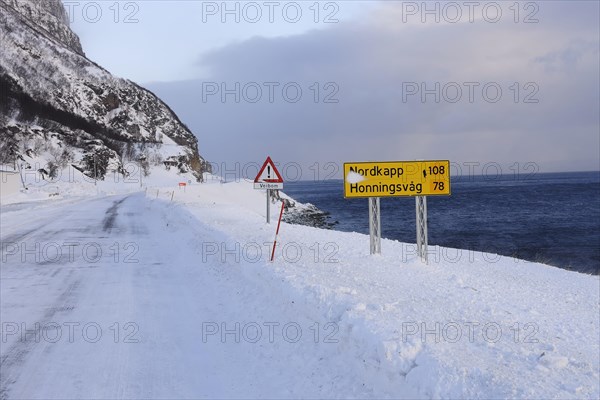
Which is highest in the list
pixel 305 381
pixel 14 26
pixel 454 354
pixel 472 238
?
pixel 14 26

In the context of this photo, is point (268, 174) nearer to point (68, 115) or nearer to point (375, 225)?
point (375, 225)

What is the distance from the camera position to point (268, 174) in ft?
53.4

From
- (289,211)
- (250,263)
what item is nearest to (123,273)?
(250,263)

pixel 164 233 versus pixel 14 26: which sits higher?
pixel 14 26

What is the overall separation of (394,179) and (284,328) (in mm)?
6594

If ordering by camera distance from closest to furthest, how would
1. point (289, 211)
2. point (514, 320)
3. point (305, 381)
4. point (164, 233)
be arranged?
point (305, 381), point (514, 320), point (164, 233), point (289, 211)

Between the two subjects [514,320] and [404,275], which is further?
[404,275]

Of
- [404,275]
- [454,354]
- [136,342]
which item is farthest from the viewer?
[404,275]

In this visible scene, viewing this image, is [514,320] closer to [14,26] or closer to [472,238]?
[472,238]

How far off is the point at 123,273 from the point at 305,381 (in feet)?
23.4

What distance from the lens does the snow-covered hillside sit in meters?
4.96

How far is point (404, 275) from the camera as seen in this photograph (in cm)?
979

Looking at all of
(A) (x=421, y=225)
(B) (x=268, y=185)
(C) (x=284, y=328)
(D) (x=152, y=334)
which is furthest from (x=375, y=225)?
(D) (x=152, y=334)

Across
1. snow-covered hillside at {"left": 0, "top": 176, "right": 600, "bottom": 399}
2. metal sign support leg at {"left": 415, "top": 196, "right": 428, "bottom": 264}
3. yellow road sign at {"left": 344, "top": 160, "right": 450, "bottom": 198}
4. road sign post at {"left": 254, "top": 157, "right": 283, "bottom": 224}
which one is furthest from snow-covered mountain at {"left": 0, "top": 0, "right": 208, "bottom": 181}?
metal sign support leg at {"left": 415, "top": 196, "right": 428, "bottom": 264}
